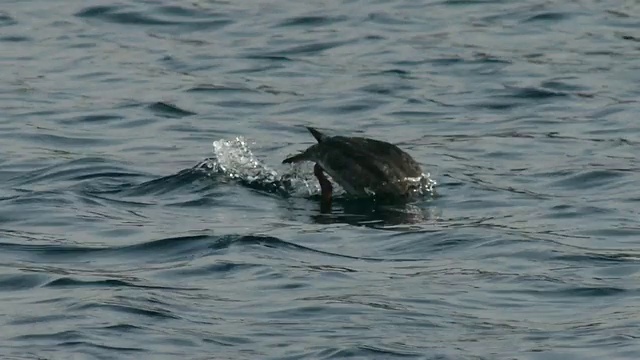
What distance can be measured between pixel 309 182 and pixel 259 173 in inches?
15.6

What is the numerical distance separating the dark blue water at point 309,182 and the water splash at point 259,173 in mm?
28

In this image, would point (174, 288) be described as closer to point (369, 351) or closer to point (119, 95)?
point (369, 351)

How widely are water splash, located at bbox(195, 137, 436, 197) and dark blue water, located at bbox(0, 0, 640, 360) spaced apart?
0.09ft

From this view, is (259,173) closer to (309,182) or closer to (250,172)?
(250,172)

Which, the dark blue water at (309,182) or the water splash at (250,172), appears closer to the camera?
the dark blue water at (309,182)

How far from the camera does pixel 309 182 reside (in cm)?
1222

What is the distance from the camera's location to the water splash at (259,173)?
12031mm

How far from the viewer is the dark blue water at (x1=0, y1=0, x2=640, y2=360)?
8.60 metres

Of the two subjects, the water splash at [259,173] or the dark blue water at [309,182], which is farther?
the water splash at [259,173]

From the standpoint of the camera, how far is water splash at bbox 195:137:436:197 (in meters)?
12.0

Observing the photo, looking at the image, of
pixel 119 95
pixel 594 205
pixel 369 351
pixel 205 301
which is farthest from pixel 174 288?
Answer: pixel 119 95

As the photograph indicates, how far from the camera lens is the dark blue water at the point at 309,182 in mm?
8602

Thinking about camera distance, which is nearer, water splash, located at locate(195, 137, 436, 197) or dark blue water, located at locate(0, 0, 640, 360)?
dark blue water, located at locate(0, 0, 640, 360)

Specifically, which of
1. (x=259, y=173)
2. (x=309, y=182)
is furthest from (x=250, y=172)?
(x=309, y=182)
